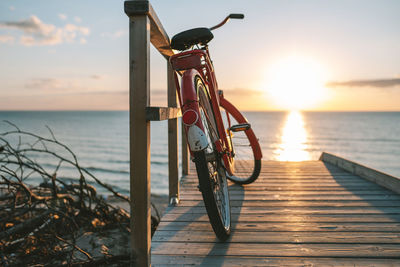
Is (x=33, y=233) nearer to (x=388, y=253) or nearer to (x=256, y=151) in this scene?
(x=256, y=151)

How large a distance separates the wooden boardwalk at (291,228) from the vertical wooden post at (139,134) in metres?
0.24

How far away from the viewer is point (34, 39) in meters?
32.6

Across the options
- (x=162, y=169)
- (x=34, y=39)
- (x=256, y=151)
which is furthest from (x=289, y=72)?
(x=256, y=151)

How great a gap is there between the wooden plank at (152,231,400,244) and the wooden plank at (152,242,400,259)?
2.0 inches

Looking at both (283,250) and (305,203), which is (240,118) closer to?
(305,203)

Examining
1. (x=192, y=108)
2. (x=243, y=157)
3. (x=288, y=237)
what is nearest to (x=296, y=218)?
(x=288, y=237)

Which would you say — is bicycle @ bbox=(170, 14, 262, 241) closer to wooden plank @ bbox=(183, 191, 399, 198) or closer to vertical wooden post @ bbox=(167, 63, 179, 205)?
vertical wooden post @ bbox=(167, 63, 179, 205)

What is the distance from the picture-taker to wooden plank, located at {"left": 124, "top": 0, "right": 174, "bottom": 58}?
1.22 metres

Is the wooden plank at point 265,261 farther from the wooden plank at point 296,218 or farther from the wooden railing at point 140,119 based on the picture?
the wooden plank at point 296,218

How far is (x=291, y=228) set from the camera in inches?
75.0

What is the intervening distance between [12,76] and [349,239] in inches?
2135

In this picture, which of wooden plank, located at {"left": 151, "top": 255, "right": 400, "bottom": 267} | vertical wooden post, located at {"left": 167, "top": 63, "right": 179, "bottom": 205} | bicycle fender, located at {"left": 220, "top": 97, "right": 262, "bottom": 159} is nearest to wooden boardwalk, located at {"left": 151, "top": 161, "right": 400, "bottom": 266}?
wooden plank, located at {"left": 151, "top": 255, "right": 400, "bottom": 267}

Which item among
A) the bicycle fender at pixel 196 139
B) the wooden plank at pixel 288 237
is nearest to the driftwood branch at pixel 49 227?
the wooden plank at pixel 288 237

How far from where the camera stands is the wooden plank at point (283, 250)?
5.08 feet
